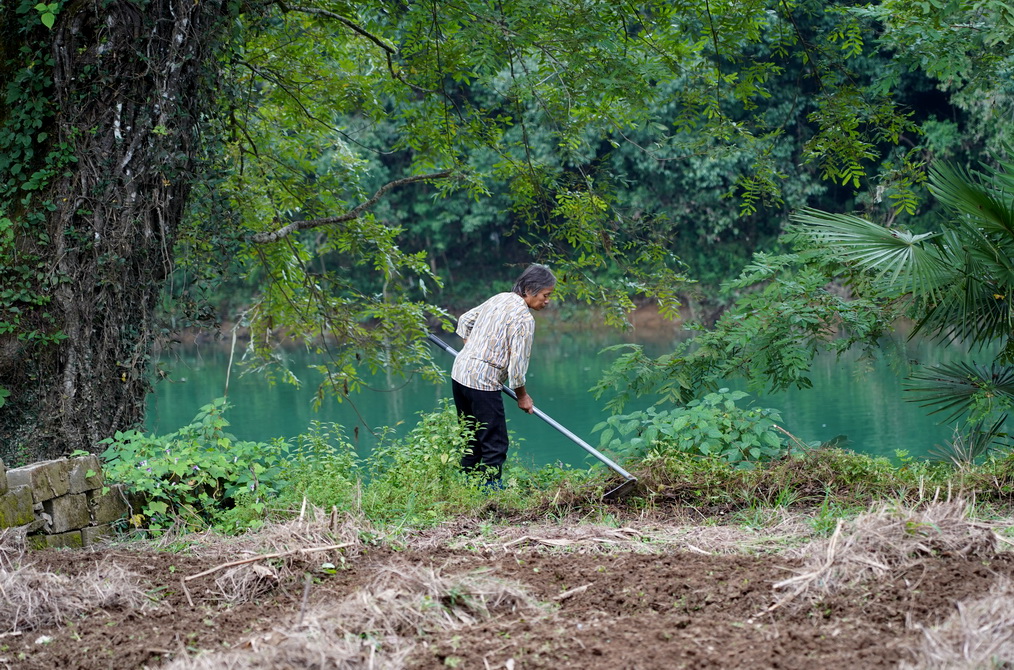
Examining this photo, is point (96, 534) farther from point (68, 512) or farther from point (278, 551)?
point (278, 551)

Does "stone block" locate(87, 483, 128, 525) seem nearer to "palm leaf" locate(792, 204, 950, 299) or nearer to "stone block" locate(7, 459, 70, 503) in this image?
"stone block" locate(7, 459, 70, 503)

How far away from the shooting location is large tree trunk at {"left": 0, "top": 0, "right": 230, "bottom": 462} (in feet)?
16.8

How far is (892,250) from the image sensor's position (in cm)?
527

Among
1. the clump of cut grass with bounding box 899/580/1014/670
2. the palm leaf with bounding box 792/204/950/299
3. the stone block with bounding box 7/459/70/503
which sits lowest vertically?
the clump of cut grass with bounding box 899/580/1014/670

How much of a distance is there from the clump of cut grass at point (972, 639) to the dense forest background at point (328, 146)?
11.2ft

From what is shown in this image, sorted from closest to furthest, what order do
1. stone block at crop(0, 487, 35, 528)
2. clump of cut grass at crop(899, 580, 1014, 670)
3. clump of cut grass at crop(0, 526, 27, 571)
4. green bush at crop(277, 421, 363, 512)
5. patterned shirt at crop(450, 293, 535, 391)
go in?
clump of cut grass at crop(899, 580, 1014, 670) → clump of cut grass at crop(0, 526, 27, 571) → stone block at crop(0, 487, 35, 528) → green bush at crop(277, 421, 363, 512) → patterned shirt at crop(450, 293, 535, 391)

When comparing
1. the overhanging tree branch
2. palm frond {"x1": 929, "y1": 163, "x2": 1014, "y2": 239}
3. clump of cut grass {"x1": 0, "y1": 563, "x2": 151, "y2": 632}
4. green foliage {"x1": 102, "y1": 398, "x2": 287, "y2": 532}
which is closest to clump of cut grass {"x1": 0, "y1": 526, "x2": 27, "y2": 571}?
clump of cut grass {"x1": 0, "y1": 563, "x2": 151, "y2": 632}

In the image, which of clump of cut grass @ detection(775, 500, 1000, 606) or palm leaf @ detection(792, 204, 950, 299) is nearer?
clump of cut grass @ detection(775, 500, 1000, 606)

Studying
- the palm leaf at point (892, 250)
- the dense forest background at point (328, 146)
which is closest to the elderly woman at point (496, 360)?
the dense forest background at point (328, 146)

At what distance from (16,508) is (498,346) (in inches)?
99.6

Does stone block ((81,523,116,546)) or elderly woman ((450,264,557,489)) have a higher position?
elderly woman ((450,264,557,489))

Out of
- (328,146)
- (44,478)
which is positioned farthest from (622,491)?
(328,146)

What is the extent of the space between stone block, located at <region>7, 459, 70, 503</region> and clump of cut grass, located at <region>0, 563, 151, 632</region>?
0.64 meters

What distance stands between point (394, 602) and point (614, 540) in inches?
50.2
